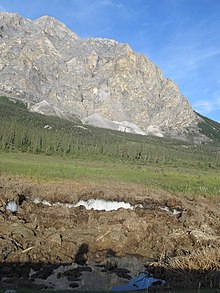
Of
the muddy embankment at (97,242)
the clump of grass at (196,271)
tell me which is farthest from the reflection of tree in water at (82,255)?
the clump of grass at (196,271)

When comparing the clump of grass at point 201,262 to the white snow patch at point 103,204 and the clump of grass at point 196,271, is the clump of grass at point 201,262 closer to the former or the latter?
the clump of grass at point 196,271

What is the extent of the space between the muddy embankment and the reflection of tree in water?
9 centimetres

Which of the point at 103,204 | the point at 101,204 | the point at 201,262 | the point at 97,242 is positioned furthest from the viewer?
the point at 103,204

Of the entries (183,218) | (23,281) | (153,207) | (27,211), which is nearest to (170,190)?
(153,207)

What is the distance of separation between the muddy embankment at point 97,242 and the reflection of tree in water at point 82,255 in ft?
0.29

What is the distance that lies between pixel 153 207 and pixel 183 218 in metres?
8.78

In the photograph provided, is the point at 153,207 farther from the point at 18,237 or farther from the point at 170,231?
the point at 18,237

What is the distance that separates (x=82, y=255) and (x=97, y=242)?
3264mm

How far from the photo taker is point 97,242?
→ 33.4m

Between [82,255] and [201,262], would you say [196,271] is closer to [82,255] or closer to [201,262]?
[201,262]

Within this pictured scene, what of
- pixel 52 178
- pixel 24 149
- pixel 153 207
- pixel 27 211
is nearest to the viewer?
pixel 27 211

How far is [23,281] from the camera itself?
24062 mm

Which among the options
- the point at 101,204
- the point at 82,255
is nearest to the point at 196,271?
the point at 82,255

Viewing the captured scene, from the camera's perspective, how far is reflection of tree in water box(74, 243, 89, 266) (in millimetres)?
29281
